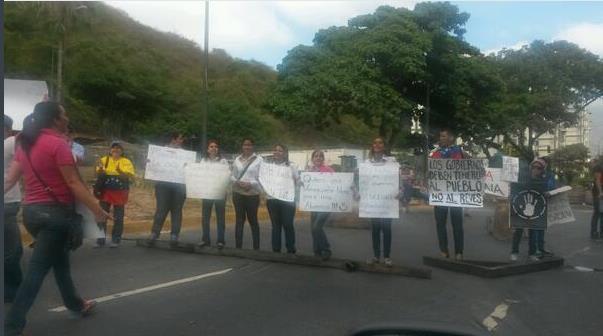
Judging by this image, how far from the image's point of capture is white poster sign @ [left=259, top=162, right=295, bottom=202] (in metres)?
8.51

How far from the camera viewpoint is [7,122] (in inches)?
247

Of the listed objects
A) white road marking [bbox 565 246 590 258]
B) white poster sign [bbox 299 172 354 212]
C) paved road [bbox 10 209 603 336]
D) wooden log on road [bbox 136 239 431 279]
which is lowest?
paved road [bbox 10 209 603 336]

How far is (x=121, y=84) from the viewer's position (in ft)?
131

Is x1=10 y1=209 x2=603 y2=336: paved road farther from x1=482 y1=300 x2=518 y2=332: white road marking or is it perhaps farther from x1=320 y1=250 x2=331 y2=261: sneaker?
x1=320 y1=250 x2=331 y2=261: sneaker

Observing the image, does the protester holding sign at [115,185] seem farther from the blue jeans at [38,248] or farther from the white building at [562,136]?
the white building at [562,136]

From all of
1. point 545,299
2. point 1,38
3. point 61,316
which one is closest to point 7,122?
point 61,316

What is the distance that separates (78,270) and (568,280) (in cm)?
591

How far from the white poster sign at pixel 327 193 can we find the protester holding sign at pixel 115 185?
2755 mm

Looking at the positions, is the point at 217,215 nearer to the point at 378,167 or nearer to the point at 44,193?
the point at 378,167

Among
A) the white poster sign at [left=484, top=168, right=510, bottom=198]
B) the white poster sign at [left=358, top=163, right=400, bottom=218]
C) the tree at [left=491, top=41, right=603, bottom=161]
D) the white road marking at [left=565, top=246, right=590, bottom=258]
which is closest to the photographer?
the tree at [left=491, top=41, right=603, bottom=161]

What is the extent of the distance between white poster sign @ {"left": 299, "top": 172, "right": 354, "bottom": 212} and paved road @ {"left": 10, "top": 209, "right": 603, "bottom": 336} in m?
0.79

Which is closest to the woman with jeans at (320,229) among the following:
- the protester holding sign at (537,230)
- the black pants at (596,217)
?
the protester holding sign at (537,230)

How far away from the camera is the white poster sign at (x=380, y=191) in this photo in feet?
26.7

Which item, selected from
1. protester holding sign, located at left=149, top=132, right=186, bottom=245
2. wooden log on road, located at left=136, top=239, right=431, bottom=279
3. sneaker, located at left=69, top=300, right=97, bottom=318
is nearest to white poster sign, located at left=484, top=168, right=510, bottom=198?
wooden log on road, located at left=136, top=239, right=431, bottom=279
